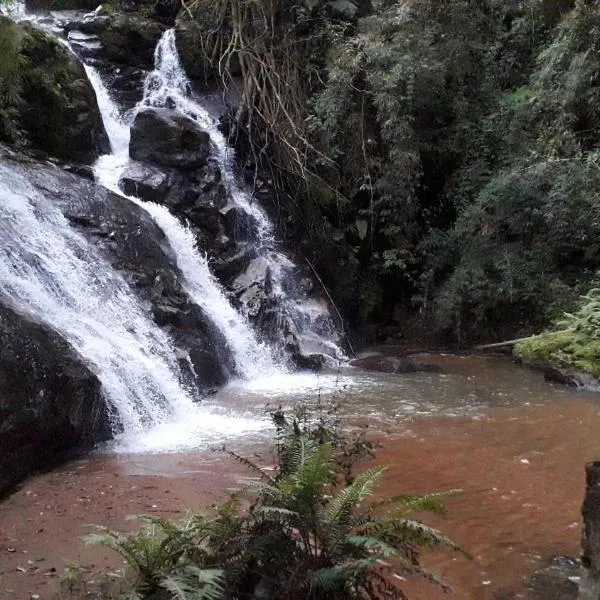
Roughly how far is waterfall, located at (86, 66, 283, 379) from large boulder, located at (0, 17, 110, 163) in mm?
638

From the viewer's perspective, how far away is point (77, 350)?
7.46 metres

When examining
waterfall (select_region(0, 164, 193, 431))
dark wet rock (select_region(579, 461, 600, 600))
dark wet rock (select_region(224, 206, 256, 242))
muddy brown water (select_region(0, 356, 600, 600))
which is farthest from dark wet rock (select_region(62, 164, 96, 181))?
dark wet rock (select_region(579, 461, 600, 600))

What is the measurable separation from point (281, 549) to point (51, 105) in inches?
440

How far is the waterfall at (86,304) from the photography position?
25.0ft

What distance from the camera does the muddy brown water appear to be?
4109mm

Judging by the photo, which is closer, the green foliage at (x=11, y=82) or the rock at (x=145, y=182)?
the green foliage at (x=11, y=82)

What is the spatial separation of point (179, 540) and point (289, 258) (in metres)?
10.3

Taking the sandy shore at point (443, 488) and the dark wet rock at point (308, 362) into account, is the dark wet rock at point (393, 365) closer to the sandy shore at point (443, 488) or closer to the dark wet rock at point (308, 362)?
the dark wet rock at point (308, 362)

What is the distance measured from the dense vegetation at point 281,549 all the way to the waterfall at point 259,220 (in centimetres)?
852

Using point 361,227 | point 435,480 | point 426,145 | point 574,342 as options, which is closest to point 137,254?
point 361,227

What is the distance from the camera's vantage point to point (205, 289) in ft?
38.6

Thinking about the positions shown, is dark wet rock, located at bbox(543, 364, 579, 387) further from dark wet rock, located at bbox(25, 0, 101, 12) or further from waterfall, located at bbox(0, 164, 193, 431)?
dark wet rock, located at bbox(25, 0, 101, 12)

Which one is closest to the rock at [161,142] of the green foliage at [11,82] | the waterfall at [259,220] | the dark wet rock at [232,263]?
the waterfall at [259,220]

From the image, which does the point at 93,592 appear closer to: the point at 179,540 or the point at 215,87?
the point at 179,540
